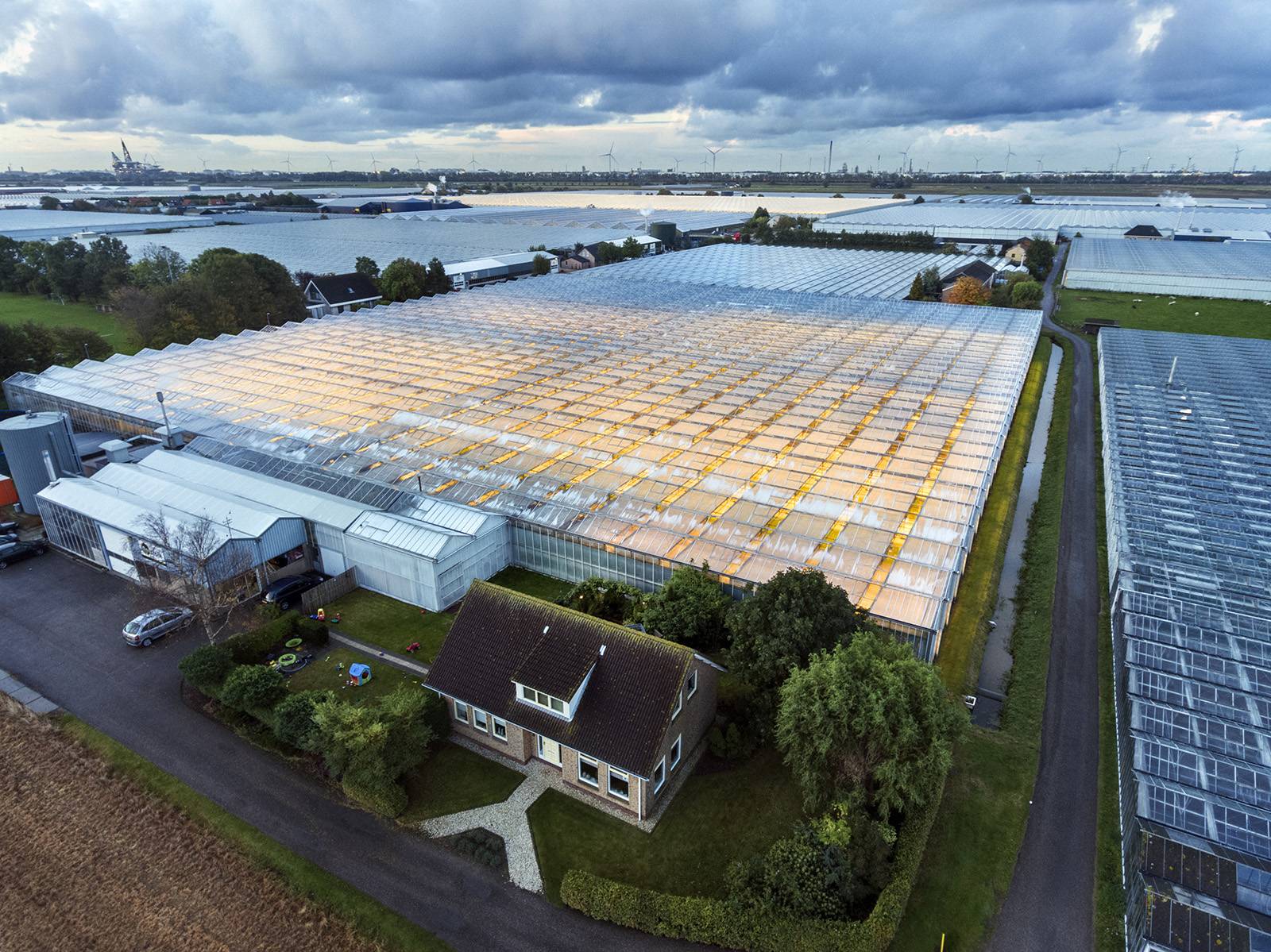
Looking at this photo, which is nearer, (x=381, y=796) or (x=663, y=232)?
(x=381, y=796)

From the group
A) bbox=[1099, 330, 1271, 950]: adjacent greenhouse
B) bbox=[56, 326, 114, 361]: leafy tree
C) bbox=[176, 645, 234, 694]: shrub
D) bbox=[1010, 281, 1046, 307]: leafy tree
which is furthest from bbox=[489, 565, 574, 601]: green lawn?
bbox=[1010, 281, 1046, 307]: leafy tree

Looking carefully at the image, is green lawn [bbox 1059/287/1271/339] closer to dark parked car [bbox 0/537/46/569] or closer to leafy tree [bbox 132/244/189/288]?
dark parked car [bbox 0/537/46/569]

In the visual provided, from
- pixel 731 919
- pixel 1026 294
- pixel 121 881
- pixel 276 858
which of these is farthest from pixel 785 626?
pixel 1026 294

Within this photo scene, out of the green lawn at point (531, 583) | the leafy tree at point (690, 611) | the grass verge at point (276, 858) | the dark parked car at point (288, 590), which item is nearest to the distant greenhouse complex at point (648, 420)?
the green lawn at point (531, 583)

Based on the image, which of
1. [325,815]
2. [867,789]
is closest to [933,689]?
[867,789]

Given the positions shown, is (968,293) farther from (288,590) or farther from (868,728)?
(288,590)

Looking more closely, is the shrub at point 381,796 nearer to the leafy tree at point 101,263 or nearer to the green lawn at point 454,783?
the green lawn at point 454,783
